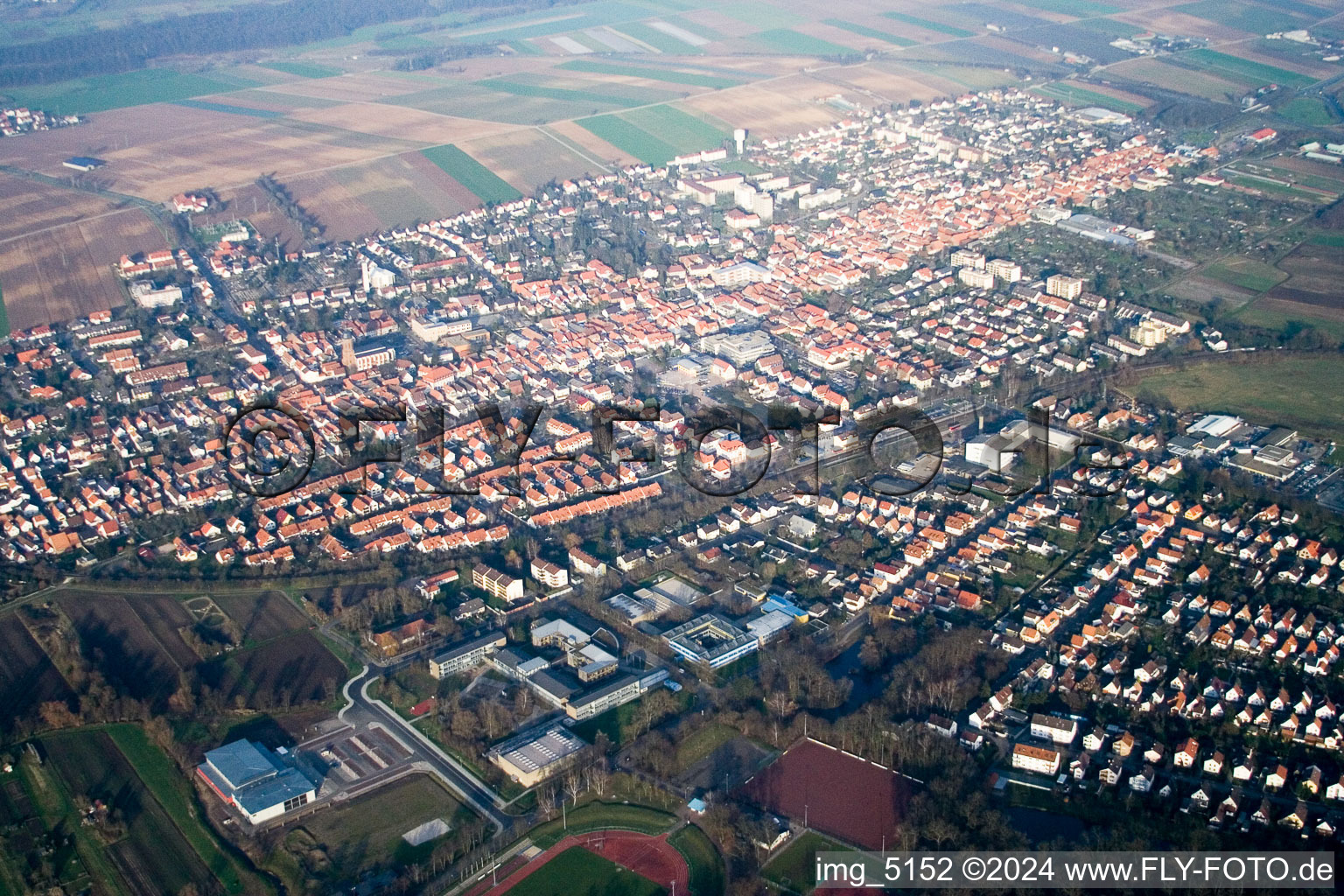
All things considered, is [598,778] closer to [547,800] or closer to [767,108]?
[547,800]

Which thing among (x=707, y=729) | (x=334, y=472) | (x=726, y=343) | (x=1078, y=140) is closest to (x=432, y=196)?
(x=726, y=343)

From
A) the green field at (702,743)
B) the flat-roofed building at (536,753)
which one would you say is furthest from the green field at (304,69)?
the green field at (702,743)

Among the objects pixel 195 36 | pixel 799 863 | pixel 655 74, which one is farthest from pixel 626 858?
pixel 195 36

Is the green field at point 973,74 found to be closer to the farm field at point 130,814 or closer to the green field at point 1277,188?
the green field at point 1277,188

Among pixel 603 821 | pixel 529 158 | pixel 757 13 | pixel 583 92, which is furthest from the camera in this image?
pixel 757 13

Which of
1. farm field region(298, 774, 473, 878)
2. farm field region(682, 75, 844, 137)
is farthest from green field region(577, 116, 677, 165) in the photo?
farm field region(298, 774, 473, 878)

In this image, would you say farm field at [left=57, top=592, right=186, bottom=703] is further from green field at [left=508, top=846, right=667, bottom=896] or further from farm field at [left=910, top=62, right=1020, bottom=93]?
farm field at [left=910, top=62, right=1020, bottom=93]
